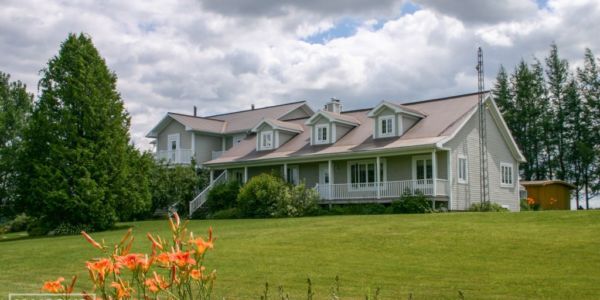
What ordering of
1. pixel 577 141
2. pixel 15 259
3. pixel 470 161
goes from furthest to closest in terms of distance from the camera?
pixel 577 141 → pixel 470 161 → pixel 15 259

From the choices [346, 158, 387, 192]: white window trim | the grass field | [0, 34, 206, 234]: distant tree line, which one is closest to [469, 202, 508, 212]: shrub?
[346, 158, 387, 192]: white window trim

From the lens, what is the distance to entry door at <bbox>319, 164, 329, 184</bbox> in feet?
111

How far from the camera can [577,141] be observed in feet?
154

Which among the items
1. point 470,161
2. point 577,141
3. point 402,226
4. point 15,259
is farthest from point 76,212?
point 577,141

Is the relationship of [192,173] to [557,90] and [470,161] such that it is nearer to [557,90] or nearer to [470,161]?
[470,161]

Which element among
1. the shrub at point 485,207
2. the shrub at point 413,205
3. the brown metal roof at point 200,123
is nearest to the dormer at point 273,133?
the brown metal roof at point 200,123

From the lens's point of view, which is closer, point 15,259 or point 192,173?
point 15,259

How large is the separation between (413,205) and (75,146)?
50.2 ft

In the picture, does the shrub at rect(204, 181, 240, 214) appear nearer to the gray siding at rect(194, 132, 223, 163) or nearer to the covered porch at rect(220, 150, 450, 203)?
the covered porch at rect(220, 150, 450, 203)

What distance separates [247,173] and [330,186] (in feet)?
23.6

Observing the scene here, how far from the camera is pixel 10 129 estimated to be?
1490 inches

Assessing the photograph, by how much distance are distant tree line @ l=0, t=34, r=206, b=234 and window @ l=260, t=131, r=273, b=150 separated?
8.56 metres

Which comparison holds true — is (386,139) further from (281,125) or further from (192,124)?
(192,124)

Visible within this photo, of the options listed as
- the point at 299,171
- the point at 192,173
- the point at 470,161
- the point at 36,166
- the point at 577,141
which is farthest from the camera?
the point at 577,141
